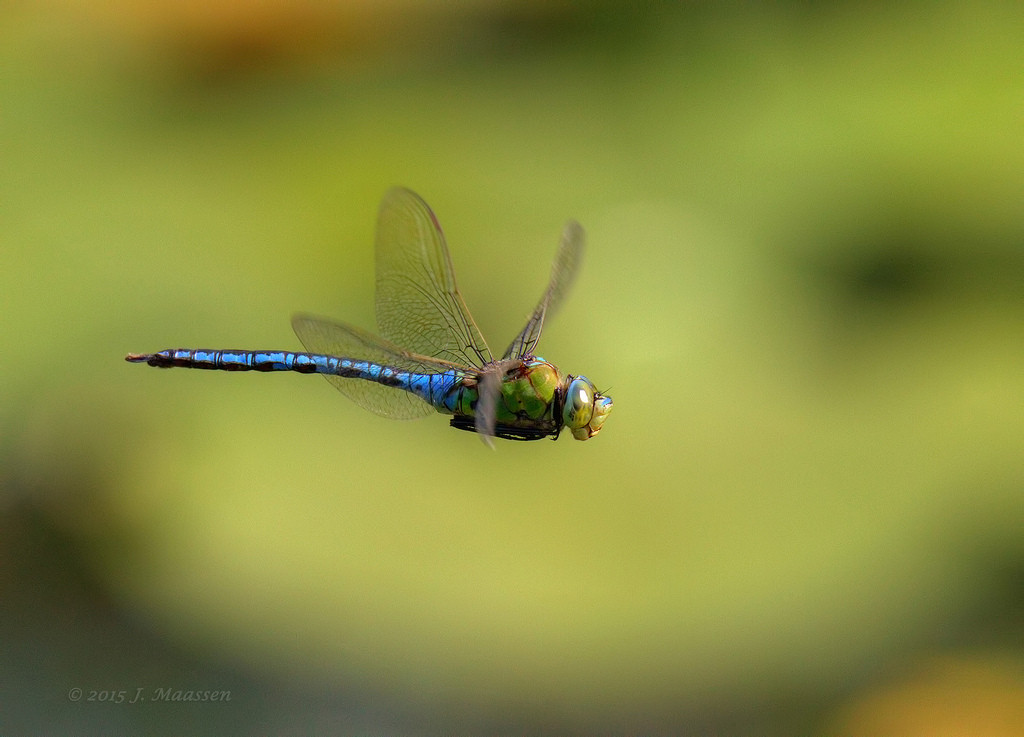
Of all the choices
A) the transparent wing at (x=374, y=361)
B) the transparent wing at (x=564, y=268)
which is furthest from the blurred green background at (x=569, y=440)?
the transparent wing at (x=564, y=268)

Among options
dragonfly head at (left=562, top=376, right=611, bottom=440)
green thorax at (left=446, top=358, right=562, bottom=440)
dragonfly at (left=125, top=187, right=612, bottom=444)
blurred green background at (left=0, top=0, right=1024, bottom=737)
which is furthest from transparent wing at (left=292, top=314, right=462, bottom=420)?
blurred green background at (left=0, top=0, right=1024, bottom=737)

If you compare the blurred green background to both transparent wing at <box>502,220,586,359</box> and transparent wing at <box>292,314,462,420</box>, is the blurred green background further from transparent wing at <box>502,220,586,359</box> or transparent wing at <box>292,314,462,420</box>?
transparent wing at <box>502,220,586,359</box>

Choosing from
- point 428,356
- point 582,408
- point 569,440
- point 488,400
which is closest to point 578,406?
point 582,408

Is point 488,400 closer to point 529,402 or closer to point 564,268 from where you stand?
point 529,402

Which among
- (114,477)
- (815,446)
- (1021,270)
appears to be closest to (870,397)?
(815,446)

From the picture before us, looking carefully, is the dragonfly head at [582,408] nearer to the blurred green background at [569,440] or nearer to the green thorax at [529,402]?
the green thorax at [529,402]

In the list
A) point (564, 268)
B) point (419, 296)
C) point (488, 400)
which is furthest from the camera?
point (419, 296)
